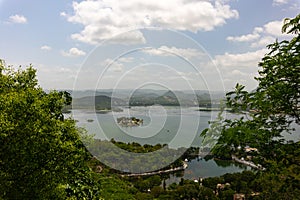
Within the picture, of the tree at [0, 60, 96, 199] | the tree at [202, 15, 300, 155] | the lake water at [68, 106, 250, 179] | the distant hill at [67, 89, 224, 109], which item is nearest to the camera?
the tree at [202, 15, 300, 155]

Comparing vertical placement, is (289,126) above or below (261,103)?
below

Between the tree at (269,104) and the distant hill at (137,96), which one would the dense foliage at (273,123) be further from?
the distant hill at (137,96)

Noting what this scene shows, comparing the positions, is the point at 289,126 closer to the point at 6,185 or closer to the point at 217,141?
the point at 217,141

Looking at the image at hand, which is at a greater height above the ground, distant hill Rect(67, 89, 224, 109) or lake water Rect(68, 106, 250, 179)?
distant hill Rect(67, 89, 224, 109)

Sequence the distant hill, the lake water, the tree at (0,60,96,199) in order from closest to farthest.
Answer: the tree at (0,60,96,199) → the distant hill → the lake water

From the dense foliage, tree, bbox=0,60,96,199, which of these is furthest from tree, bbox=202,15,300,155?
tree, bbox=0,60,96,199

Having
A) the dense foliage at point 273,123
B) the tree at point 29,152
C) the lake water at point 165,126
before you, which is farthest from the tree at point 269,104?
the lake water at point 165,126

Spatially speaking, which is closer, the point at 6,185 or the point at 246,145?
the point at 246,145

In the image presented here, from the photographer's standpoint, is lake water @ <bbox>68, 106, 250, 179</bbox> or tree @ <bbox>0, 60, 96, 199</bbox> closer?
tree @ <bbox>0, 60, 96, 199</bbox>

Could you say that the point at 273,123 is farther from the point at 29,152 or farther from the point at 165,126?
the point at 165,126

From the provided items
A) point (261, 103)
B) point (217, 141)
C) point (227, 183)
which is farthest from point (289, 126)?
point (227, 183)

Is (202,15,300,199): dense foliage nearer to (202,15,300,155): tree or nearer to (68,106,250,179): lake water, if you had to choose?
(202,15,300,155): tree
